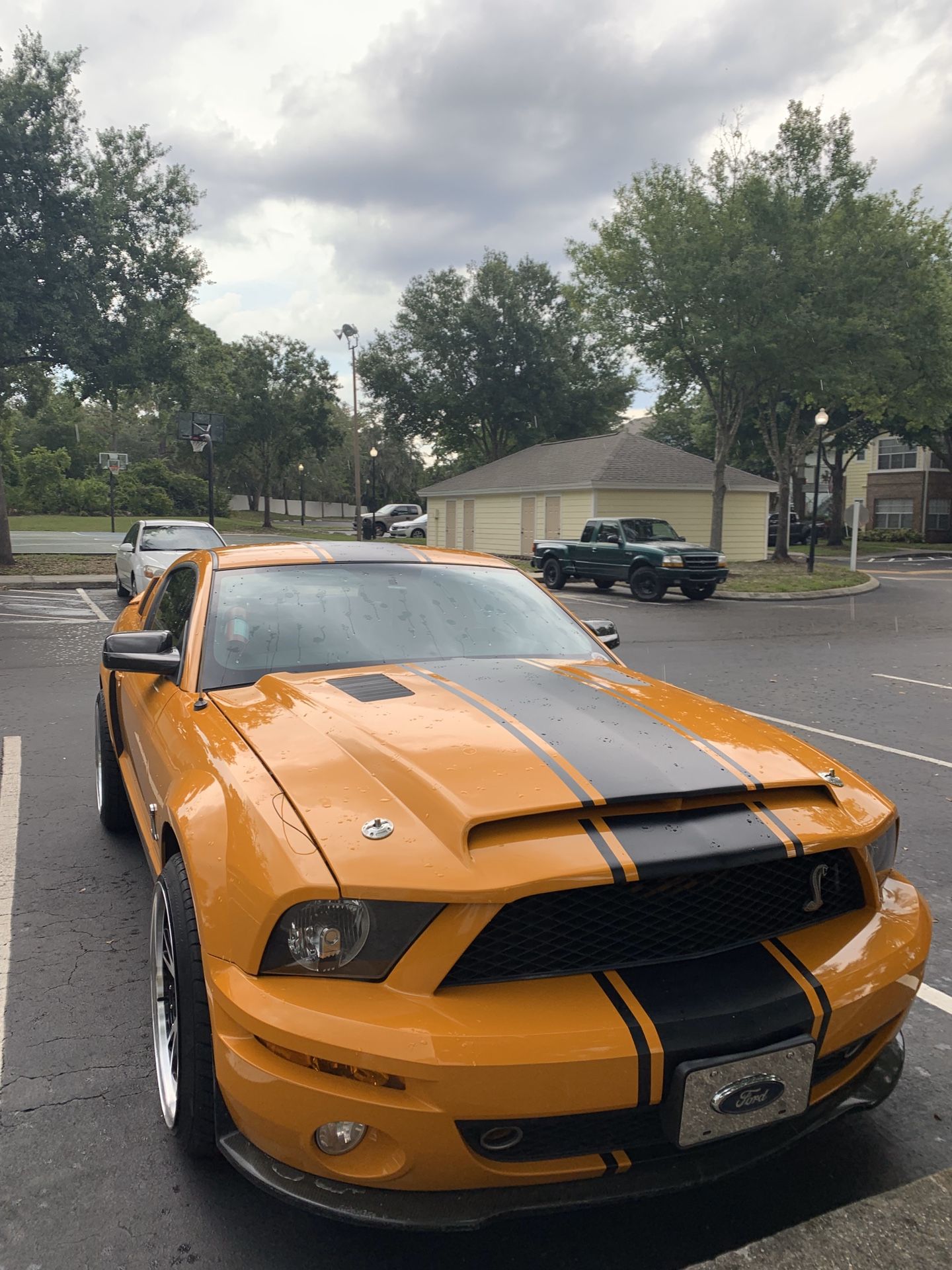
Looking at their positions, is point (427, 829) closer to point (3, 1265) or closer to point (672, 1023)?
point (672, 1023)

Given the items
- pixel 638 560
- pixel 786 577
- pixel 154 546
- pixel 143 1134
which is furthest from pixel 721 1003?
pixel 786 577

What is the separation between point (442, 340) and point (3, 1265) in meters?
49.5

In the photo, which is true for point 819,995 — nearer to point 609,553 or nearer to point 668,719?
point 668,719

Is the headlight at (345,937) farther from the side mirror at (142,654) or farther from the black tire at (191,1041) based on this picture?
the side mirror at (142,654)

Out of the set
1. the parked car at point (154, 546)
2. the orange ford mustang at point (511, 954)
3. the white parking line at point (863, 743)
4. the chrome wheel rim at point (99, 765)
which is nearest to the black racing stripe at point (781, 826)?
the orange ford mustang at point (511, 954)

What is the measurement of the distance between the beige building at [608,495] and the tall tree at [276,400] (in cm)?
1806

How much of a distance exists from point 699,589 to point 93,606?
1258cm

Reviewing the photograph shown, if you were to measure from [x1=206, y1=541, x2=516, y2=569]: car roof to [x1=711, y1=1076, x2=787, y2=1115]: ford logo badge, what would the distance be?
2.56 m

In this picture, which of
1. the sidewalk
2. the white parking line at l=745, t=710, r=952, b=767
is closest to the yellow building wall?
the white parking line at l=745, t=710, r=952, b=767

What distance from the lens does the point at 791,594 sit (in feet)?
72.3

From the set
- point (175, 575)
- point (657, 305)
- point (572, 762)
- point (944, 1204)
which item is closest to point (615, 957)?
point (572, 762)

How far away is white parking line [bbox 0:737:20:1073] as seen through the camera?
3.41 m

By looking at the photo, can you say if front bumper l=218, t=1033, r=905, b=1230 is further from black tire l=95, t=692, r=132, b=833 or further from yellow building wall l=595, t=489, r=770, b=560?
yellow building wall l=595, t=489, r=770, b=560

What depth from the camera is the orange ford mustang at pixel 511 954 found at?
5.96ft
